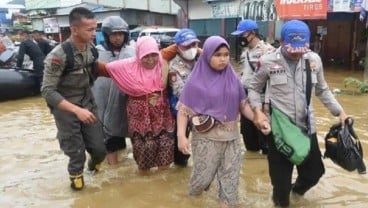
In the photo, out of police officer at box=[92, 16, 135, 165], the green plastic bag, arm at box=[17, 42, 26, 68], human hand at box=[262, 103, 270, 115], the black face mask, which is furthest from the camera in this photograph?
arm at box=[17, 42, 26, 68]

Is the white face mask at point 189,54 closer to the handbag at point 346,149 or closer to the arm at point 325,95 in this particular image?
the arm at point 325,95

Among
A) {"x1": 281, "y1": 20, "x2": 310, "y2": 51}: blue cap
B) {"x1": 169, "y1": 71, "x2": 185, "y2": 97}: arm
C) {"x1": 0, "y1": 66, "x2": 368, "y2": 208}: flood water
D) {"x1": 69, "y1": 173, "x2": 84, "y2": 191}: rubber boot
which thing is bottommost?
{"x1": 0, "y1": 66, "x2": 368, "y2": 208}: flood water

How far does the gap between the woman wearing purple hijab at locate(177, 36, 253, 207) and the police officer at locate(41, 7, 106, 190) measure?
909mm

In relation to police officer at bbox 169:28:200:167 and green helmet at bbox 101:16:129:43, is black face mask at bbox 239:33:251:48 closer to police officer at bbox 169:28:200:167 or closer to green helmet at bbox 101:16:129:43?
police officer at bbox 169:28:200:167

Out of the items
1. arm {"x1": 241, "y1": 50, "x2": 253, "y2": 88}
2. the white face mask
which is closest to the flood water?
arm {"x1": 241, "y1": 50, "x2": 253, "y2": 88}

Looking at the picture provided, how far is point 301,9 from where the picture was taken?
14031mm

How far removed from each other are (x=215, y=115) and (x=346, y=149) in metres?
1.03

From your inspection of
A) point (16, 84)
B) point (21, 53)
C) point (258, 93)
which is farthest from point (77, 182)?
point (21, 53)

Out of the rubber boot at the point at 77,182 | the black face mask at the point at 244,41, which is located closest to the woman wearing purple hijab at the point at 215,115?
the rubber boot at the point at 77,182

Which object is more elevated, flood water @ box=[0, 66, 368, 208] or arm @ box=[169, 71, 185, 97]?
arm @ box=[169, 71, 185, 97]

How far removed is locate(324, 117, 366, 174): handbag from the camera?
347 centimetres

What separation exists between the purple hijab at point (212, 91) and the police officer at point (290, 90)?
6.6 inches

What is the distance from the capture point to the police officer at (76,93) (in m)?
4.02

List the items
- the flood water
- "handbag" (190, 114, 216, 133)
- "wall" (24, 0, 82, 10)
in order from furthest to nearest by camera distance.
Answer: "wall" (24, 0, 82, 10) → the flood water → "handbag" (190, 114, 216, 133)
